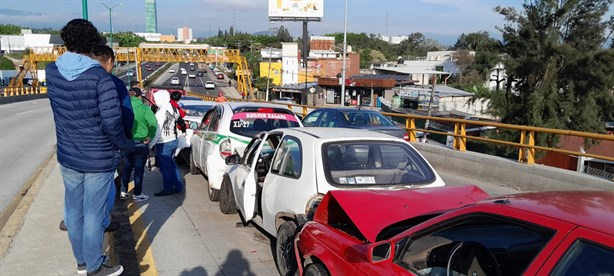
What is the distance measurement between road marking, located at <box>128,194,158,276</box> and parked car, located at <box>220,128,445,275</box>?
121cm

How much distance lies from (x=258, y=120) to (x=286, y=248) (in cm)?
420

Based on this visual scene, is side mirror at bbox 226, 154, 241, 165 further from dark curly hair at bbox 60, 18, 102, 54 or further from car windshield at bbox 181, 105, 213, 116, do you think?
car windshield at bbox 181, 105, 213, 116

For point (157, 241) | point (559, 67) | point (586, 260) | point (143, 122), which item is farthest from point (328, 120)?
point (559, 67)

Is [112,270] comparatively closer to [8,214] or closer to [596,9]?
[8,214]

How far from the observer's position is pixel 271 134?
634 cm

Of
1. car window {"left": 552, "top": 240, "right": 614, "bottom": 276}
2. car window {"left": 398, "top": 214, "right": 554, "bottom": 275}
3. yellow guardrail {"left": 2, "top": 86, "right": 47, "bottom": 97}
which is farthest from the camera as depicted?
yellow guardrail {"left": 2, "top": 86, "right": 47, "bottom": 97}

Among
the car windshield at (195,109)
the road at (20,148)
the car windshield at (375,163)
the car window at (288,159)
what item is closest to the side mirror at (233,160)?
the car window at (288,159)

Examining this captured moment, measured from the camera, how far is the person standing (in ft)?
12.4

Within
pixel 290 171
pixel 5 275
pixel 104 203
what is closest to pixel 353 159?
pixel 290 171

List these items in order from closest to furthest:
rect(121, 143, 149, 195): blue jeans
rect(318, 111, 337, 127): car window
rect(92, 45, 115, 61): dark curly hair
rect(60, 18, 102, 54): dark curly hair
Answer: rect(60, 18, 102, 54): dark curly hair
rect(92, 45, 115, 61): dark curly hair
rect(121, 143, 149, 195): blue jeans
rect(318, 111, 337, 127): car window

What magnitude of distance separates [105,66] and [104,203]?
1.22m

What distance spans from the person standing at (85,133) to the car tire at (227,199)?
287 cm

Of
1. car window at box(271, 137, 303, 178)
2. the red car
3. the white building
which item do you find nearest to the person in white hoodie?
car window at box(271, 137, 303, 178)

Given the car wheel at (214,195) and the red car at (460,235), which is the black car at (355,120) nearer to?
the car wheel at (214,195)
